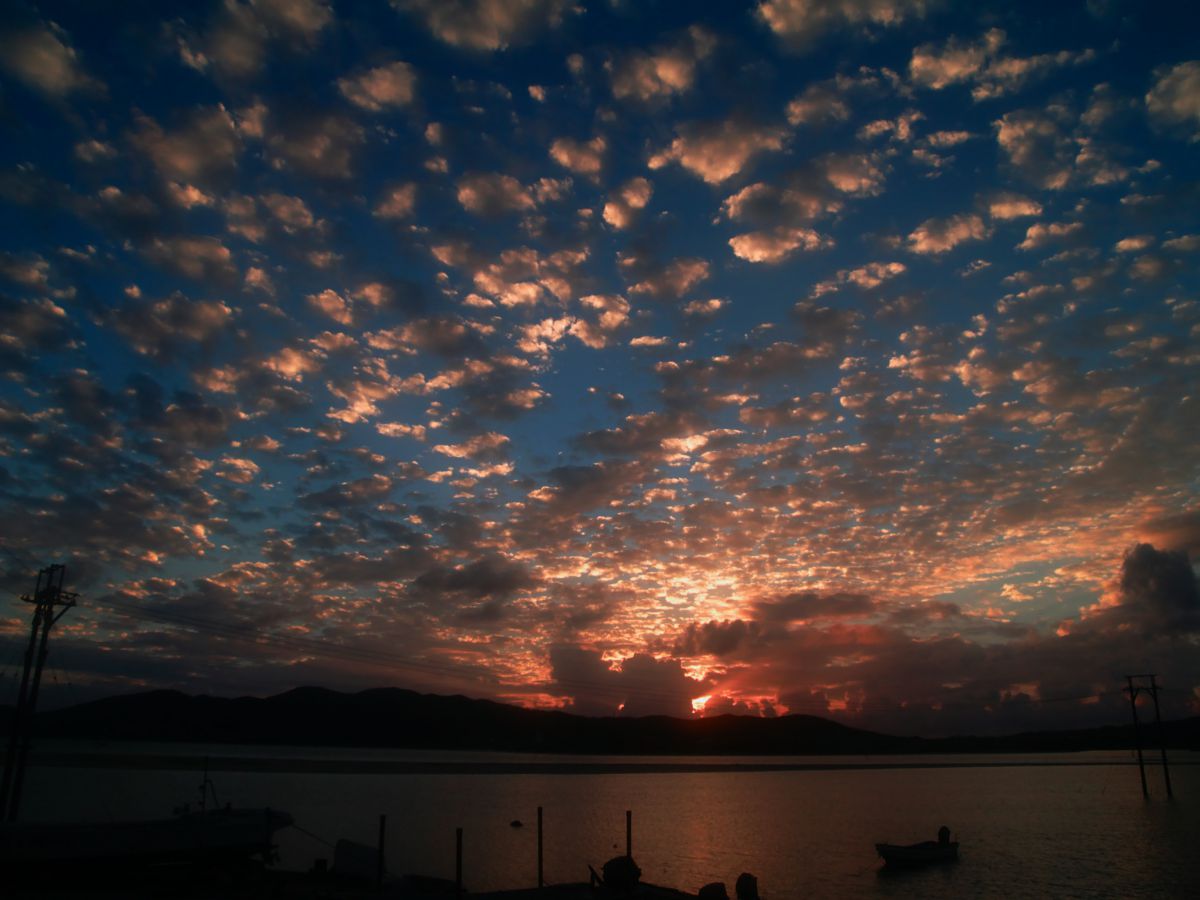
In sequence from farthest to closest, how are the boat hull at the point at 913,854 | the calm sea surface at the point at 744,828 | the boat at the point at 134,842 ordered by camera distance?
the boat hull at the point at 913,854 → the calm sea surface at the point at 744,828 → the boat at the point at 134,842

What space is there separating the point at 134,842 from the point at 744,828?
2007 inches

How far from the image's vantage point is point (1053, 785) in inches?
5354

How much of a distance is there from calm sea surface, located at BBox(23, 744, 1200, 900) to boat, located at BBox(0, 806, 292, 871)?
7.20 meters

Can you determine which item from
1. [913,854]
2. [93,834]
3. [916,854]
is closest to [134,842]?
[93,834]

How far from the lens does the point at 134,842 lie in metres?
35.9

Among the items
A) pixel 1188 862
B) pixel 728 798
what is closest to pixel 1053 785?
pixel 728 798

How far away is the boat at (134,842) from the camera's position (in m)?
34.0

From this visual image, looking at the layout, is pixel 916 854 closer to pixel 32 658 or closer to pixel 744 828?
pixel 744 828

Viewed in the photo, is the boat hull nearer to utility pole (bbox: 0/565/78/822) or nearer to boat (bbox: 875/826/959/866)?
boat (bbox: 875/826/959/866)

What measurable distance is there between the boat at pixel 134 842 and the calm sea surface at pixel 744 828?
7201 mm

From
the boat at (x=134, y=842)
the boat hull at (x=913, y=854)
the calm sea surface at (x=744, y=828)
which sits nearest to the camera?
the boat at (x=134, y=842)

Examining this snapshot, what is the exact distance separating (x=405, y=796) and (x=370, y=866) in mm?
69642

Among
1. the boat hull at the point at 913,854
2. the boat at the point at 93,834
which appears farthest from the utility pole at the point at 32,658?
the boat hull at the point at 913,854

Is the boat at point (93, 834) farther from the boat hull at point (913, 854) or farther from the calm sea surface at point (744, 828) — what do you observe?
the boat hull at point (913, 854)
